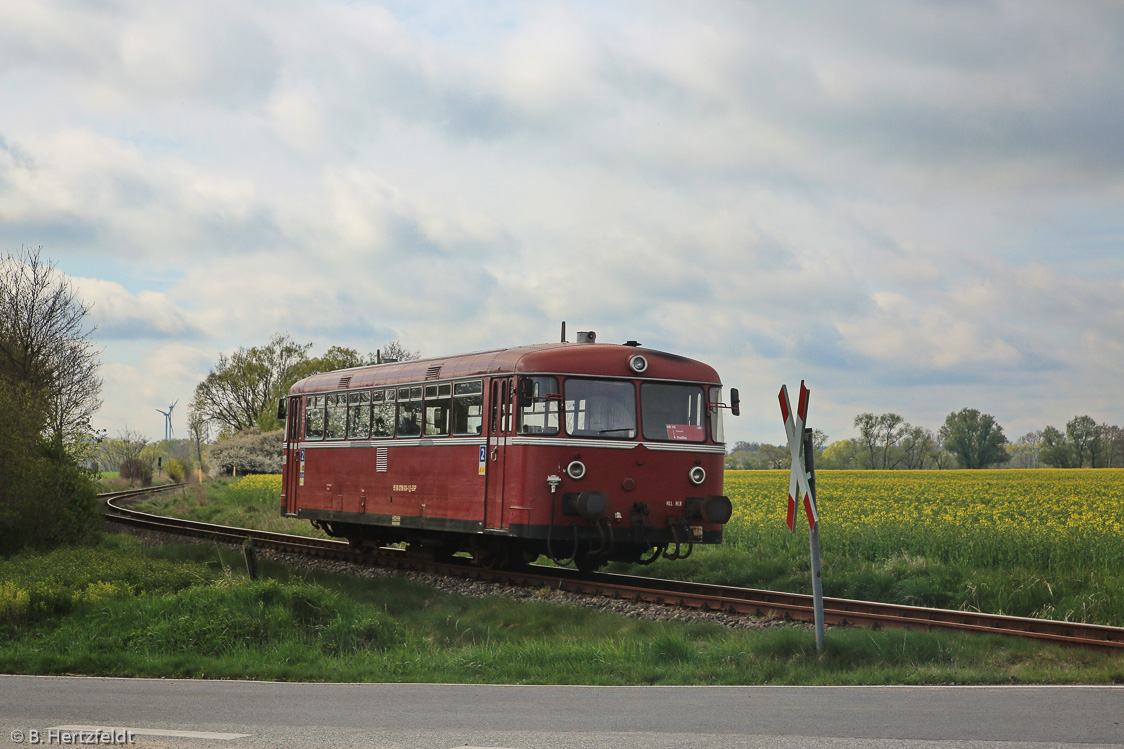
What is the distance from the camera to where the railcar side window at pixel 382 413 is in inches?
760

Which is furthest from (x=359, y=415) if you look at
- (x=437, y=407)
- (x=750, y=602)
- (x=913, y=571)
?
(x=913, y=571)

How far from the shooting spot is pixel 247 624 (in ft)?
40.7

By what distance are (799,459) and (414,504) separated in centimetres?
979

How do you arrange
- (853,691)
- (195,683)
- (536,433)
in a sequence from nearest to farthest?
(853,691)
(195,683)
(536,433)

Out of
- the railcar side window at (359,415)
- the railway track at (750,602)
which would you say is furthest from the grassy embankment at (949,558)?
the railcar side window at (359,415)

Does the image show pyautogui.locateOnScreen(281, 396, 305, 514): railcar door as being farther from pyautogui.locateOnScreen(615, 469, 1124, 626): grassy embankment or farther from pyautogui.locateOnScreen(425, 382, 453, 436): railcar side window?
pyautogui.locateOnScreen(615, 469, 1124, 626): grassy embankment

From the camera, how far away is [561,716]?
7594 millimetres

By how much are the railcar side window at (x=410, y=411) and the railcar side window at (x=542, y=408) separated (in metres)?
3.28

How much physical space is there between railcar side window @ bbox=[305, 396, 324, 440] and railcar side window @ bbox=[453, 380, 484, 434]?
575 centimetres

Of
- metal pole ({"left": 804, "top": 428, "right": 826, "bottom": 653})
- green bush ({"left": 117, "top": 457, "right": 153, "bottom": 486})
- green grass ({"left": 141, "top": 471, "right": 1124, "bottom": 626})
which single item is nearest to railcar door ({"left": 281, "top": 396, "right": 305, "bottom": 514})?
green grass ({"left": 141, "top": 471, "right": 1124, "bottom": 626})

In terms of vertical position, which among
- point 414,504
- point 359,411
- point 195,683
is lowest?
point 195,683

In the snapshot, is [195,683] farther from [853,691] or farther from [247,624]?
[853,691]

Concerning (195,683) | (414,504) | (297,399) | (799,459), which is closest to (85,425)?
(297,399)

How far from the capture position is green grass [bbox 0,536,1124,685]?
982 centimetres
